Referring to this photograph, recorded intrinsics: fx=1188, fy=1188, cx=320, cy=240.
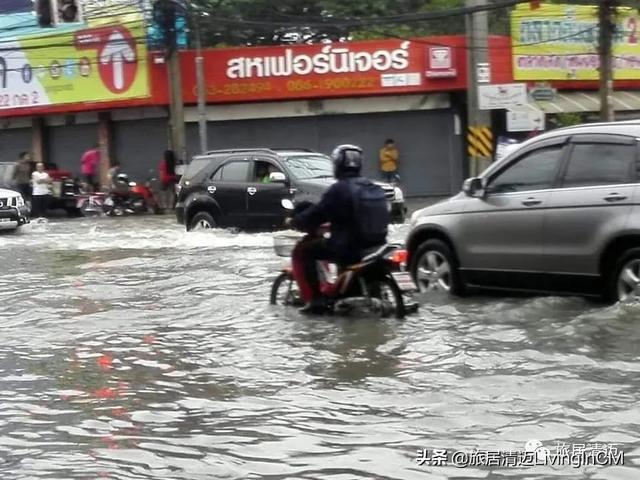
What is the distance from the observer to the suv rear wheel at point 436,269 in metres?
12.2

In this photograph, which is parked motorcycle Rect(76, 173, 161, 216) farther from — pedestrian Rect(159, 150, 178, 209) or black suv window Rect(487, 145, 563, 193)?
black suv window Rect(487, 145, 563, 193)

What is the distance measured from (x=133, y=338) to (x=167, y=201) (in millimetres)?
22915

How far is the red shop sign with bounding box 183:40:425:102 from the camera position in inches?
1335

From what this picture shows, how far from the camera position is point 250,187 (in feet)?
71.0

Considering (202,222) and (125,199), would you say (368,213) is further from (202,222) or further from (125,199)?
(125,199)

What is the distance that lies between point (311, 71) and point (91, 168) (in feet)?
24.2

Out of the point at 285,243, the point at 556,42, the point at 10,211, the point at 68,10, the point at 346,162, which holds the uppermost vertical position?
the point at 68,10

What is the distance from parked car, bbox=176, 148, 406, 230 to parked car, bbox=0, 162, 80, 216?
11542 mm

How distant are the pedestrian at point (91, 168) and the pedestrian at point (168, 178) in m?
3.19

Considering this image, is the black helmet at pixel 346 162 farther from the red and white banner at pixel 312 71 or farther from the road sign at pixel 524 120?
the red and white banner at pixel 312 71

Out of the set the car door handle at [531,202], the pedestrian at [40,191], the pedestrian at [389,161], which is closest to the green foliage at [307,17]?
the pedestrian at [389,161]

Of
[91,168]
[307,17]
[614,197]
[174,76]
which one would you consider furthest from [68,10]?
[307,17]

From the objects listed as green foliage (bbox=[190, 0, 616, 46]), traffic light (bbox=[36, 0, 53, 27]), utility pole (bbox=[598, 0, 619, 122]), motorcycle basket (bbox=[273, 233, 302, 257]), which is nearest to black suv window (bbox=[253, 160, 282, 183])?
traffic light (bbox=[36, 0, 53, 27])

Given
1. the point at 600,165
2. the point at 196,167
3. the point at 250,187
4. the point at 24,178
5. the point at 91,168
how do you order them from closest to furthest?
1. the point at 600,165
2. the point at 250,187
3. the point at 196,167
4. the point at 24,178
5. the point at 91,168
